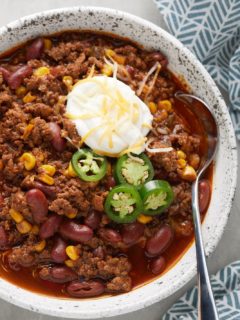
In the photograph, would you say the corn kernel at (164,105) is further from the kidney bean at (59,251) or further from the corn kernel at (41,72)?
the kidney bean at (59,251)

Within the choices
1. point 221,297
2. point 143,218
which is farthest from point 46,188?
point 221,297

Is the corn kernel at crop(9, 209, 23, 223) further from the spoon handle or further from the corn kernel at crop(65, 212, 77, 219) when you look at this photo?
the spoon handle

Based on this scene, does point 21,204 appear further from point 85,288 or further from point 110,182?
point 85,288

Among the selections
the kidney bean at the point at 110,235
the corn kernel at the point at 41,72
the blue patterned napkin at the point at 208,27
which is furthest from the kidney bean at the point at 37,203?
the blue patterned napkin at the point at 208,27

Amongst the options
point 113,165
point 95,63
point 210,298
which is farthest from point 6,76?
point 210,298

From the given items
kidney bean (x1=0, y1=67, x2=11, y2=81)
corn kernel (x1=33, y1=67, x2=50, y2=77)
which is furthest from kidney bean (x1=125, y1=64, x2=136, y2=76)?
kidney bean (x1=0, y1=67, x2=11, y2=81)

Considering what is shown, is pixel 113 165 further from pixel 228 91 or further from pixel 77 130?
pixel 228 91
